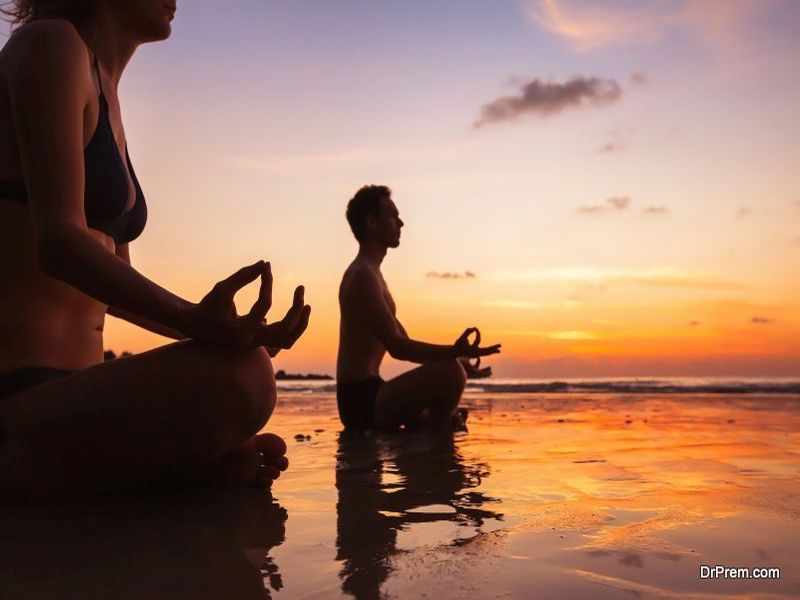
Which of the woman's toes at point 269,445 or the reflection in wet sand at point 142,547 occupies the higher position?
the woman's toes at point 269,445

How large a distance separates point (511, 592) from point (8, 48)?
78.2 inches

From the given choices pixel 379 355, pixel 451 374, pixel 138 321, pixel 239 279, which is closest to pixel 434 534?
pixel 239 279

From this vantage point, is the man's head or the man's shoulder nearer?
the man's shoulder

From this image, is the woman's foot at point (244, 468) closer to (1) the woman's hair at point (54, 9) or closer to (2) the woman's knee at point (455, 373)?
(1) the woman's hair at point (54, 9)

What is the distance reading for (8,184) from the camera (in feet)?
6.72

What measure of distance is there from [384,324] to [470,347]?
28.4 inches

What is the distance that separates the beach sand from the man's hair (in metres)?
2.72

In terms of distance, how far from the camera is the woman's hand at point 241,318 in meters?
1.88

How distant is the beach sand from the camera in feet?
4.51

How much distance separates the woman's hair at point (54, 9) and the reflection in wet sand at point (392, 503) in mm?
1861

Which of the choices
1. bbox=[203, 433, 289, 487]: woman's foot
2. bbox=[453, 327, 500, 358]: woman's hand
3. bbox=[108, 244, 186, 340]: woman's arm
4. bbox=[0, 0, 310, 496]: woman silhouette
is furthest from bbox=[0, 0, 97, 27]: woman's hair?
bbox=[453, 327, 500, 358]: woman's hand

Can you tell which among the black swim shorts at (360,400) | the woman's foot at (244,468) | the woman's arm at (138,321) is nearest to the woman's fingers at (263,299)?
the woman's foot at (244,468)

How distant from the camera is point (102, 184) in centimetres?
216

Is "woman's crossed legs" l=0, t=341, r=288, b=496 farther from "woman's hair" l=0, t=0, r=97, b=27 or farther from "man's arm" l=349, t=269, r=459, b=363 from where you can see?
"man's arm" l=349, t=269, r=459, b=363
